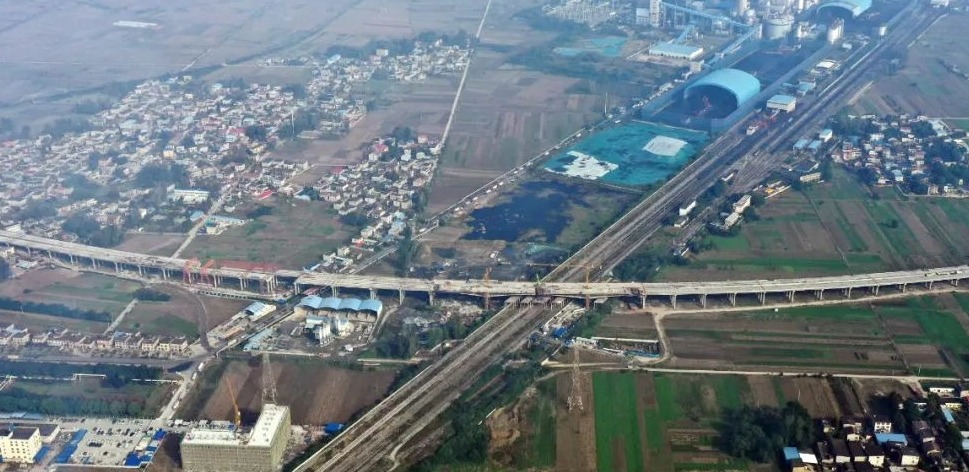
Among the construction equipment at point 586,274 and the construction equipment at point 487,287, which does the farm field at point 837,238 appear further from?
the construction equipment at point 487,287

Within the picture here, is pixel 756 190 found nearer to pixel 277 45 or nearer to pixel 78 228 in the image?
pixel 78 228

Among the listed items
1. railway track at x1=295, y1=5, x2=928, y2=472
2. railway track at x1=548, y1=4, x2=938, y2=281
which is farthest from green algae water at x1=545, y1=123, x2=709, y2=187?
railway track at x1=295, y1=5, x2=928, y2=472

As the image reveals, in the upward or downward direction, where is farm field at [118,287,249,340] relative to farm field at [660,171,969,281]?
downward

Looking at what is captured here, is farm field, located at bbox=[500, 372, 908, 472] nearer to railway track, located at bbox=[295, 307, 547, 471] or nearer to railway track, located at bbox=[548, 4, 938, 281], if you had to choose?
railway track, located at bbox=[295, 307, 547, 471]

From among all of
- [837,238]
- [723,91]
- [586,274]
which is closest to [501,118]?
[723,91]

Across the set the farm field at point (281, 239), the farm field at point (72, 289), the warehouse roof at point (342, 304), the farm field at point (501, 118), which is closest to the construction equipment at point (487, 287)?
the warehouse roof at point (342, 304)

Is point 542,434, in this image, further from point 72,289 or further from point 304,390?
point 72,289
